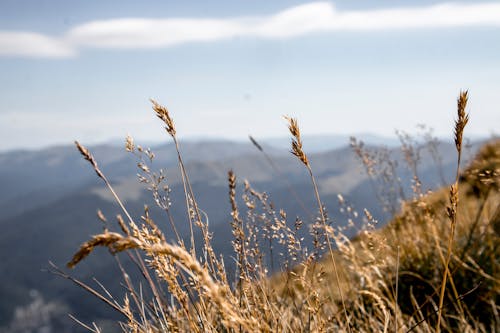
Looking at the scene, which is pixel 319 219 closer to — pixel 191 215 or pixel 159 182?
pixel 191 215

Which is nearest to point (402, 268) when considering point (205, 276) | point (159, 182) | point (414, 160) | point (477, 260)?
point (477, 260)

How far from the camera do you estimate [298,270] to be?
208cm

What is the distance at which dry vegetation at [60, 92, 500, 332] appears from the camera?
1272 millimetres

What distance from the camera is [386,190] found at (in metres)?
3.65

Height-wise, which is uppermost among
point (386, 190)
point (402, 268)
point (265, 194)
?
point (265, 194)

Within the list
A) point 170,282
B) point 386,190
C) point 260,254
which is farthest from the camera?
point 386,190

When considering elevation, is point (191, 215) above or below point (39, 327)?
above

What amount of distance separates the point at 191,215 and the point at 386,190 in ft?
7.50

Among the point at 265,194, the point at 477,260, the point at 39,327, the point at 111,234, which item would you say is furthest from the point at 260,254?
the point at 39,327

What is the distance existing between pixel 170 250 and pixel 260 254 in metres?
1.17

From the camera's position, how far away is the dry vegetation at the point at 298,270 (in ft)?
4.17

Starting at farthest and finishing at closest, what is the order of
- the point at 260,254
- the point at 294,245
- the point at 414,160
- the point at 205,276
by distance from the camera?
1. the point at 414,160
2. the point at 260,254
3. the point at 294,245
4. the point at 205,276

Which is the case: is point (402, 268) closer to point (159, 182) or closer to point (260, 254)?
point (260, 254)

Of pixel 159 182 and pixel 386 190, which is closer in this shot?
pixel 159 182
